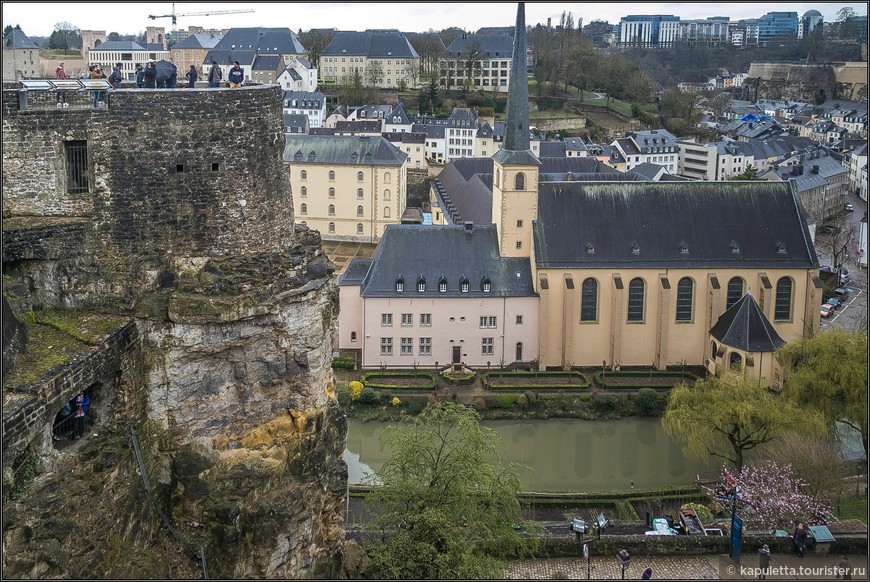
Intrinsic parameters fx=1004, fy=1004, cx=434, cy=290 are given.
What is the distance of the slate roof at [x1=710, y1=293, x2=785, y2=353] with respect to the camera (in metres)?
38.1

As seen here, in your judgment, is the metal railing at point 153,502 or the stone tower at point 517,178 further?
the stone tower at point 517,178

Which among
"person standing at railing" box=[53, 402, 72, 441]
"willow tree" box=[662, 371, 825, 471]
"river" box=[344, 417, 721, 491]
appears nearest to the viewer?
"person standing at railing" box=[53, 402, 72, 441]

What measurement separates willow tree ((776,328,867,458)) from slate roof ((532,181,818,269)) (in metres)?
9.70

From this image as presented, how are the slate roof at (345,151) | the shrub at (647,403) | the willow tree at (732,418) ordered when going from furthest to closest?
the slate roof at (345,151), the shrub at (647,403), the willow tree at (732,418)

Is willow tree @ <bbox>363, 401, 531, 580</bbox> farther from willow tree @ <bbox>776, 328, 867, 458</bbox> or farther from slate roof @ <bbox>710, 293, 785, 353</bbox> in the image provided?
slate roof @ <bbox>710, 293, 785, 353</bbox>

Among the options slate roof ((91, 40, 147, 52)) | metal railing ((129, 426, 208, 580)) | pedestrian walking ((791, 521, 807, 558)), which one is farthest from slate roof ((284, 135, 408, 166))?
metal railing ((129, 426, 208, 580))

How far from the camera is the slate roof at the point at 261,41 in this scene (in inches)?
4373

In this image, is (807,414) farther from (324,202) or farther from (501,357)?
(324,202)

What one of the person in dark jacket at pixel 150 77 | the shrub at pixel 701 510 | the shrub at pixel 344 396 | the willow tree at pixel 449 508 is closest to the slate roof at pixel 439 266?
the shrub at pixel 344 396

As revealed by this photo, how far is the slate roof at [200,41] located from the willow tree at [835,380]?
82.2 m

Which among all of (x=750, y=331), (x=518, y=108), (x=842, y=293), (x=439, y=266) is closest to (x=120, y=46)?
(x=518, y=108)

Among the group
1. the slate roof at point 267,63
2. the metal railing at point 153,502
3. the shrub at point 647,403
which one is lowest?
the shrub at point 647,403

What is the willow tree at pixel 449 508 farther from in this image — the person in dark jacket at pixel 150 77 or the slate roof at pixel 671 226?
the slate roof at pixel 671 226

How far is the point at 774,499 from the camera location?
2589cm
